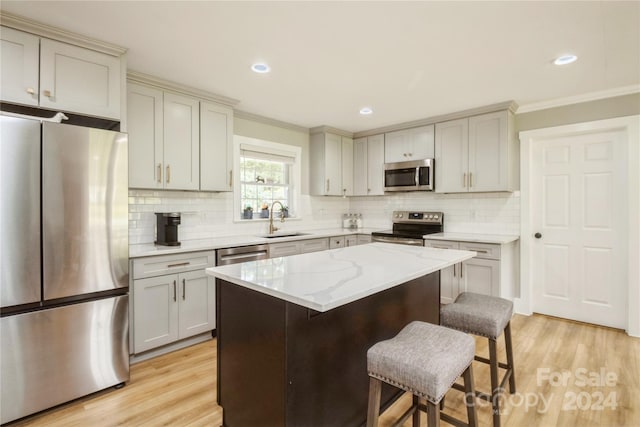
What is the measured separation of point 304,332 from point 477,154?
332 centimetres

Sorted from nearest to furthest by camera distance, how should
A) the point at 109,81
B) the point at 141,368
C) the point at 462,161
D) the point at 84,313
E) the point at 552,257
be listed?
the point at 84,313
the point at 109,81
the point at 141,368
the point at 552,257
the point at 462,161

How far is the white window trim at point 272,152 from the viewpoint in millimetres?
3918

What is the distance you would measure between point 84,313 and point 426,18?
9.54 feet

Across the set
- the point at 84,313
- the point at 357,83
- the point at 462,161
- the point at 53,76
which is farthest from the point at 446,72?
the point at 84,313

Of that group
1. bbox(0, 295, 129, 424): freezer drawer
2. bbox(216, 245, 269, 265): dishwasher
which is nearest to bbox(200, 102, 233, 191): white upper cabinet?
bbox(216, 245, 269, 265): dishwasher

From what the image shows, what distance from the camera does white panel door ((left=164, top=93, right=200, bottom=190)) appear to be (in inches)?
120

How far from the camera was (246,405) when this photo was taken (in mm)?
1626

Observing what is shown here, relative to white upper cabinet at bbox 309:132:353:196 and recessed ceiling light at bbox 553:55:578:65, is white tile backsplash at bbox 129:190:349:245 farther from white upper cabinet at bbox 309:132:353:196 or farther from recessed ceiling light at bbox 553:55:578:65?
recessed ceiling light at bbox 553:55:578:65

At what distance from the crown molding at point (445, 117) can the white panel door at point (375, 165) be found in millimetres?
105

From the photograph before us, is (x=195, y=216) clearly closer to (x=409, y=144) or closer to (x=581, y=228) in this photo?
(x=409, y=144)

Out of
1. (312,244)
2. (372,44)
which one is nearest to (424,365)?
(372,44)

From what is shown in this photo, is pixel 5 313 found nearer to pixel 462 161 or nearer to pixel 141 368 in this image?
pixel 141 368

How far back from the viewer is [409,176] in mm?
4398

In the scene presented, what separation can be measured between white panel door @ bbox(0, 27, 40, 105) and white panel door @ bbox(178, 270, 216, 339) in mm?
1670
